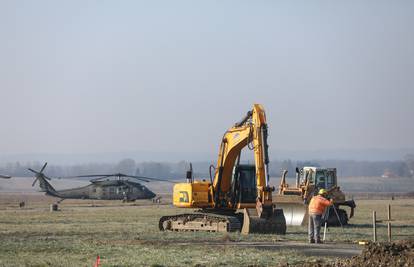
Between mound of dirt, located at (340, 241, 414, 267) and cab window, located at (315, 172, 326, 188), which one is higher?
cab window, located at (315, 172, 326, 188)

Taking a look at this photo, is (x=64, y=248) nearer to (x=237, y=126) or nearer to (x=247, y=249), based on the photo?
(x=247, y=249)

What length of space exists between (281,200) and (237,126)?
9.05 m

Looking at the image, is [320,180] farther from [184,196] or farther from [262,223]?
[262,223]

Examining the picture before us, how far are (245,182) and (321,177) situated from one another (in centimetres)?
1066

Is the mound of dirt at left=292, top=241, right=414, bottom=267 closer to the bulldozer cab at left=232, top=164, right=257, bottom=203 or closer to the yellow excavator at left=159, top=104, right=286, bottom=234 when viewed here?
the yellow excavator at left=159, top=104, right=286, bottom=234

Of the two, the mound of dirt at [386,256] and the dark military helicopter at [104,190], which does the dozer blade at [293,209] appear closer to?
the mound of dirt at [386,256]

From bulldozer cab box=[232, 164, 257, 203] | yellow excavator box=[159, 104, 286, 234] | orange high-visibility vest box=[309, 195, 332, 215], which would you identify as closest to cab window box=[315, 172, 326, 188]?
yellow excavator box=[159, 104, 286, 234]

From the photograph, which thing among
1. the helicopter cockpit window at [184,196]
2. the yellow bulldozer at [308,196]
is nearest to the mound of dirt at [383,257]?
the helicopter cockpit window at [184,196]

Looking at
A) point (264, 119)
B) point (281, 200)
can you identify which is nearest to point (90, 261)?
point (264, 119)

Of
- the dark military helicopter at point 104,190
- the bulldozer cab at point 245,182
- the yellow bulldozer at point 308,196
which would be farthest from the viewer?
the dark military helicopter at point 104,190

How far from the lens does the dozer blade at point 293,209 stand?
42.0 meters

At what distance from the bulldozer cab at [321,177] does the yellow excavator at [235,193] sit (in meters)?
9.84

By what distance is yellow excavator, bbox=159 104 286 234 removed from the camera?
3297 cm

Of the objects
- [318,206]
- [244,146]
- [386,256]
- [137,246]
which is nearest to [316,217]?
[318,206]
